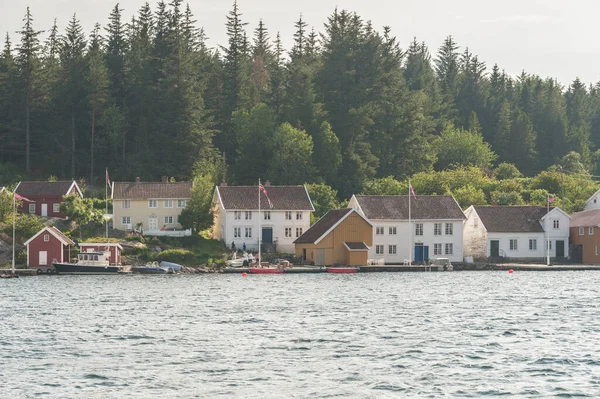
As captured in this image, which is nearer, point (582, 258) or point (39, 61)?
point (582, 258)

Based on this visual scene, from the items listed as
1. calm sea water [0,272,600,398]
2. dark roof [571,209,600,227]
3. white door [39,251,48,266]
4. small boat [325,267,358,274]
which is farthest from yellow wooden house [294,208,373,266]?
white door [39,251,48,266]

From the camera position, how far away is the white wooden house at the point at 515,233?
10288 cm

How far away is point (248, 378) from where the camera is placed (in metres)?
36.7

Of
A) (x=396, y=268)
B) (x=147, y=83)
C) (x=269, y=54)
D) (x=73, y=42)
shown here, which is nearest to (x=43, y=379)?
(x=396, y=268)

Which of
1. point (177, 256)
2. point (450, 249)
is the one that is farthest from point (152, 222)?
point (450, 249)

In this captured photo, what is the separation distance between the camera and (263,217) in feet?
335

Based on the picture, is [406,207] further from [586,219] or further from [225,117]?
[225,117]

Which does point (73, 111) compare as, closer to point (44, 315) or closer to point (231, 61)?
point (231, 61)

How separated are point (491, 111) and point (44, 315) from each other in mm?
123144

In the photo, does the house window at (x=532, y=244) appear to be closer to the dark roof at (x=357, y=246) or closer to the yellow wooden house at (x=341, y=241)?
the yellow wooden house at (x=341, y=241)

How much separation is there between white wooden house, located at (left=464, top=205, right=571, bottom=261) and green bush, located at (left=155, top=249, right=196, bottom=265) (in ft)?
95.9

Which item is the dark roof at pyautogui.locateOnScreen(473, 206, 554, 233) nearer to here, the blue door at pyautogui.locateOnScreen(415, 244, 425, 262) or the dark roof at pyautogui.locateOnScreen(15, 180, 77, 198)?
the blue door at pyautogui.locateOnScreen(415, 244, 425, 262)

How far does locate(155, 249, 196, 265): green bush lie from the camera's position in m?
93.4

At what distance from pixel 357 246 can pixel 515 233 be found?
17007 millimetres
